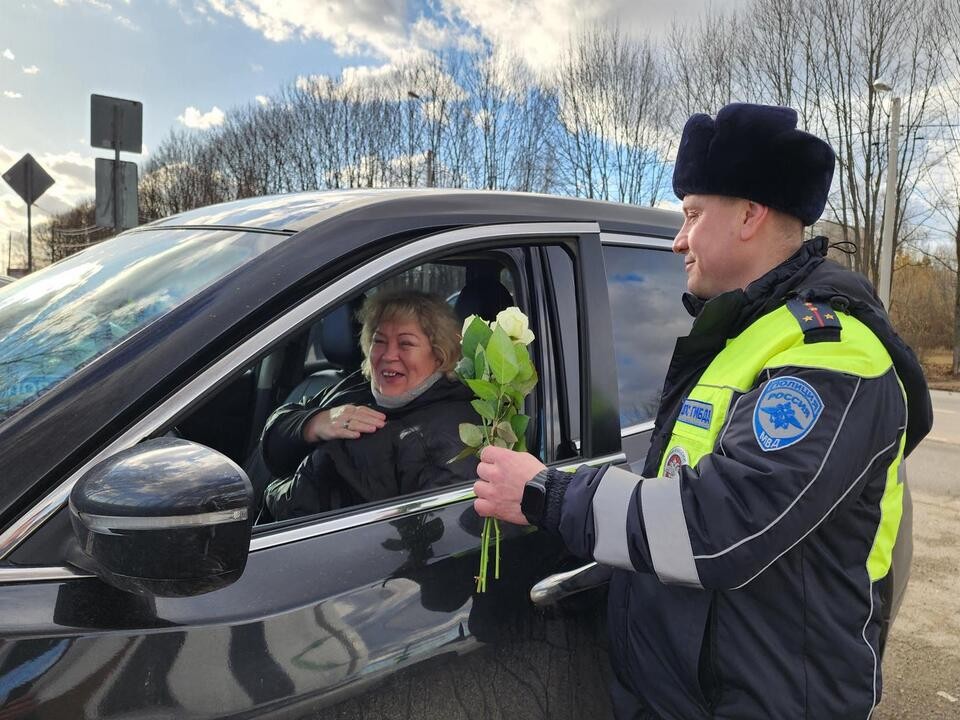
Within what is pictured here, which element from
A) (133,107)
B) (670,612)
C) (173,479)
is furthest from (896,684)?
(133,107)

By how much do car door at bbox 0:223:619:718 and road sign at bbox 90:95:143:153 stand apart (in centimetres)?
509

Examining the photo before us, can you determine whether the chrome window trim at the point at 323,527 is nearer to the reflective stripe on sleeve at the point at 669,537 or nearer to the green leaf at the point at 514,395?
the green leaf at the point at 514,395

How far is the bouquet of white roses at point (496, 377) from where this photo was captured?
128cm

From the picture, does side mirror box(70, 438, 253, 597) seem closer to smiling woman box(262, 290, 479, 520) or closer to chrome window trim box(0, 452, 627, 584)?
chrome window trim box(0, 452, 627, 584)

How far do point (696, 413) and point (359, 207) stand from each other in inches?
29.8

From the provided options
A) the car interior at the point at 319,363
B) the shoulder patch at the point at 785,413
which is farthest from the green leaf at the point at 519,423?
the shoulder patch at the point at 785,413

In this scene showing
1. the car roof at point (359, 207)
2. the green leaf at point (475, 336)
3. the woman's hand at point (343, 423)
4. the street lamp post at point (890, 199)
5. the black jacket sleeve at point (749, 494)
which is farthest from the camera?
the street lamp post at point (890, 199)

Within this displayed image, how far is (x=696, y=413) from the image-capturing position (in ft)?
4.20

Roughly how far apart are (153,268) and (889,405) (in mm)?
1429

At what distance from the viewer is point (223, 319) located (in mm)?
1172

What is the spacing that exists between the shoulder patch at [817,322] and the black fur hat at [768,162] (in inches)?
9.7

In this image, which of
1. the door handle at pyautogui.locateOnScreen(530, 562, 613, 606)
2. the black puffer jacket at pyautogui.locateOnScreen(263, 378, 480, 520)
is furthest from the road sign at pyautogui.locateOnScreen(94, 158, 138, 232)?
the door handle at pyautogui.locateOnScreen(530, 562, 613, 606)

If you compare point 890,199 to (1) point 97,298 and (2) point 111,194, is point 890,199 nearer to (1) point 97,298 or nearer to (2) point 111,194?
(2) point 111,194

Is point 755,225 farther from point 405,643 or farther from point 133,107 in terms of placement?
point 133,107
